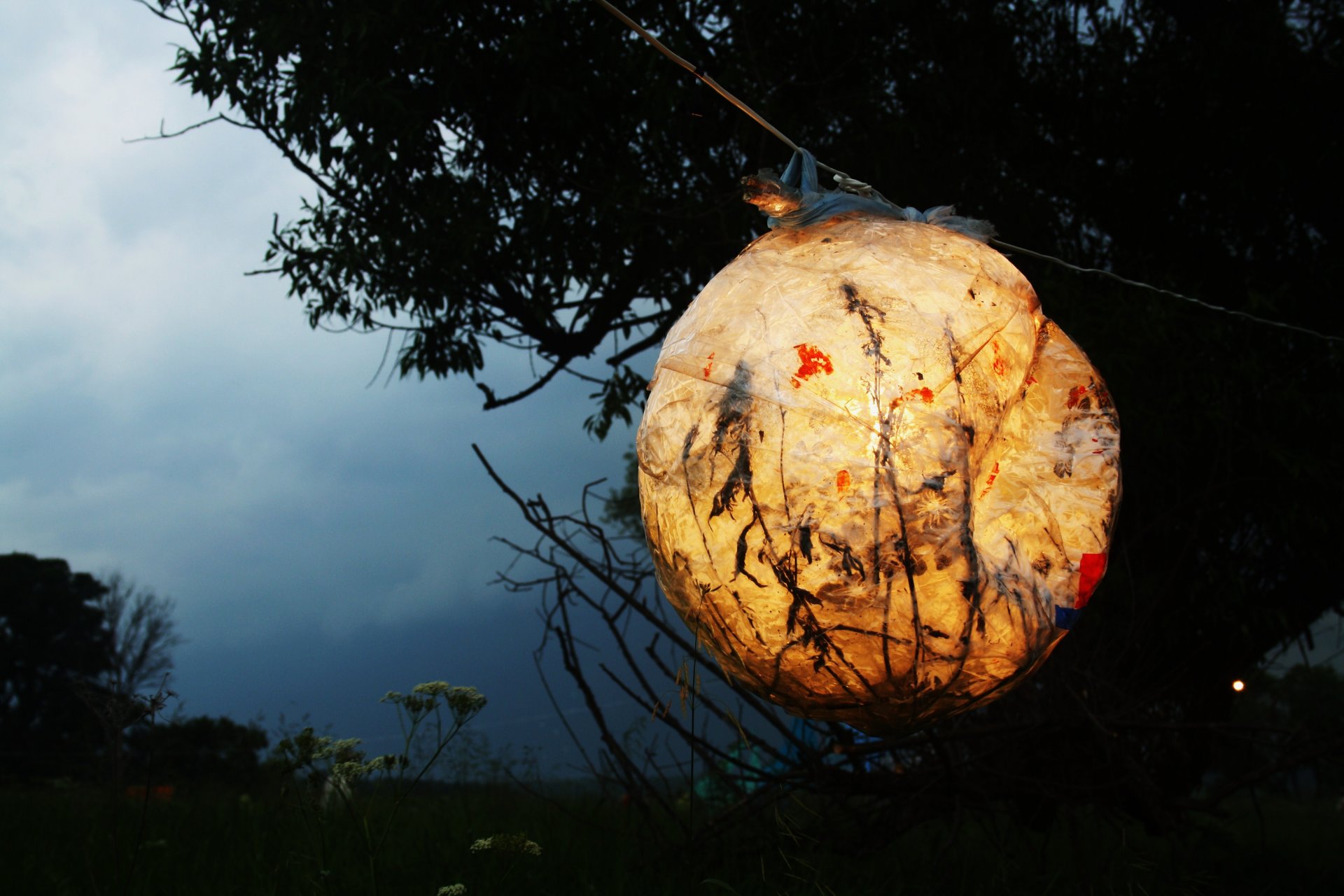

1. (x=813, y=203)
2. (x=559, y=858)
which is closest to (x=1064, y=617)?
(x=813, y=203)

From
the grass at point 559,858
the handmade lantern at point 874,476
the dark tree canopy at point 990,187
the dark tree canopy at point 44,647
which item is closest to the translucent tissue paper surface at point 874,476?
the handmade lantern at point 874,476

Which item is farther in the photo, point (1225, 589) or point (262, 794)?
point (262, 794)

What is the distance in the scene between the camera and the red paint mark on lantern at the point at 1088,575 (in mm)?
1271

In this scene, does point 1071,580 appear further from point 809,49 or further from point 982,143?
point 982,143

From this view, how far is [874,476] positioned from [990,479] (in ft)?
0.88

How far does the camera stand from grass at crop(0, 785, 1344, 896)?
2.66 meters

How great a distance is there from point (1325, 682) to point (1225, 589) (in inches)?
450

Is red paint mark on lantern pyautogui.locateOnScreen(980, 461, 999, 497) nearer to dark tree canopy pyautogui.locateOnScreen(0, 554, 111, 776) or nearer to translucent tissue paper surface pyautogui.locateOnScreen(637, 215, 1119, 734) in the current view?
translucent tissue paper surface pyautogui.locateOnScreen(637, 215, 1119, 734)

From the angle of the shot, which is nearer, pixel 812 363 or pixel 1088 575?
pixel 812 363

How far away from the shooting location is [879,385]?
1.13 meters

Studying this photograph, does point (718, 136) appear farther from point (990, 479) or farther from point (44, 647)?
point (44, 647)

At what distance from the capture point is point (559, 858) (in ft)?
9.92

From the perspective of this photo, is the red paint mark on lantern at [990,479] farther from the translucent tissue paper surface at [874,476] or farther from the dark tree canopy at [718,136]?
the dark tree canopy at [718,136]

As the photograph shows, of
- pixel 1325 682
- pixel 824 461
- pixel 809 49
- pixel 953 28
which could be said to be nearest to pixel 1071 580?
pixel 824 461
